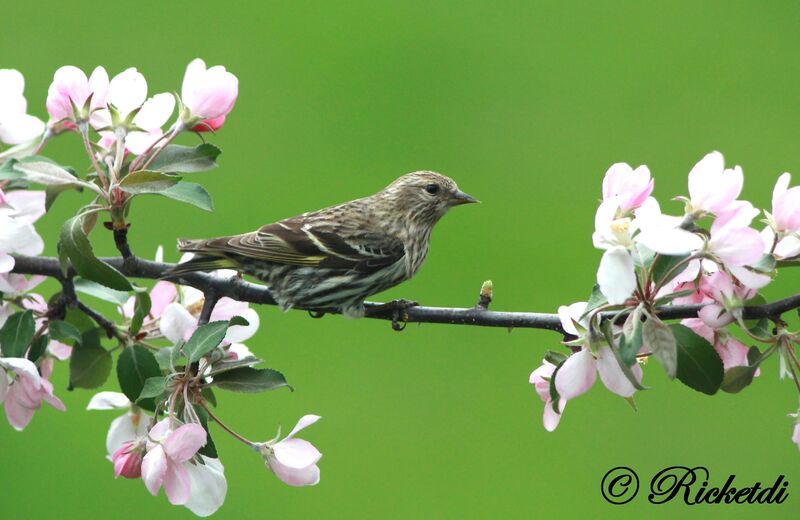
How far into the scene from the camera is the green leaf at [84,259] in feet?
4.09

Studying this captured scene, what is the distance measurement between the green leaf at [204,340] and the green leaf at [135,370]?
0.46 feet

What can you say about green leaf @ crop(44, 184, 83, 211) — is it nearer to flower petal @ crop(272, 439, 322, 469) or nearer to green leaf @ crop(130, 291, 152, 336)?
green leaf @ crop(130, 291, 152, 336)

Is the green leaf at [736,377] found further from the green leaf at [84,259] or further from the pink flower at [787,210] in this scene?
the green leaf at [84,259]

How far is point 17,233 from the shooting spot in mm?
1292

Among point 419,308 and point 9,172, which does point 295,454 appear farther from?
point 9,172

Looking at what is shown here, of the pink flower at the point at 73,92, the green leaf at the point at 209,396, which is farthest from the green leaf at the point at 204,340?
the pink flower at the point at 73,92

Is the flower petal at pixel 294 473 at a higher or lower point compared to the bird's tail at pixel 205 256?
lower

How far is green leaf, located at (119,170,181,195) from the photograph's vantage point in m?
1.29

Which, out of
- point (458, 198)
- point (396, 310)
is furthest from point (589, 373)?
point (458, 198)

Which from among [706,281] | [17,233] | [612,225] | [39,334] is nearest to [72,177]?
[17,233]

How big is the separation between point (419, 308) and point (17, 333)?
536 mm

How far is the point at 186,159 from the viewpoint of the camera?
1399 mm

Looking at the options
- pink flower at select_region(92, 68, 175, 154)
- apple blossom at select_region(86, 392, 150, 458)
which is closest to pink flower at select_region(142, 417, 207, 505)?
apple blossom at select_region(86, 392, 150, 458)

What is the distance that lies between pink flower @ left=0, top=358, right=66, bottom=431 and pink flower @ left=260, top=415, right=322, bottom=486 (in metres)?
0.30
